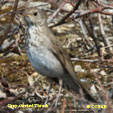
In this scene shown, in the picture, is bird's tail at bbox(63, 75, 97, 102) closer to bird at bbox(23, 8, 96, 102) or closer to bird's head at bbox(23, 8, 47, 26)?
bird at bbox(23, 8, 96, 102)

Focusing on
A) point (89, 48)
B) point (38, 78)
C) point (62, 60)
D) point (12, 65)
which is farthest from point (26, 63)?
point (62, 60)

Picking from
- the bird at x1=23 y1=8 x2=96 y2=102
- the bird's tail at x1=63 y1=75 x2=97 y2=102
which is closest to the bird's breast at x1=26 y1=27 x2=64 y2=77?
the bird at x1=23 y1=8 x2=96 y2=102

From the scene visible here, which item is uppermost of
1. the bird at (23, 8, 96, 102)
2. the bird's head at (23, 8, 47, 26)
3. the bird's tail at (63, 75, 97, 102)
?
the bird's head at (23, 8, 47, 26)

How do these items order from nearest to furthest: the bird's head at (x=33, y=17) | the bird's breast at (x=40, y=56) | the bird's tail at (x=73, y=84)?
the bird's breast at (x=40, y=56), the bird's head at (x=33, y=17), the bird's tail at (x=73, y=84)

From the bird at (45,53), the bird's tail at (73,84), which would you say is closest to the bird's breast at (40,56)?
the bird at (45,53)

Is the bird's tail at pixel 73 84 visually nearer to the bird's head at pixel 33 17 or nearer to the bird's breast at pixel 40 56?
the bird's breast at pixel 40 56

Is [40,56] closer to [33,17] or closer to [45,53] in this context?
[45,53]

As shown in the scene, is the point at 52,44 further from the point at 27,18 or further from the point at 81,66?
the point at 81,66

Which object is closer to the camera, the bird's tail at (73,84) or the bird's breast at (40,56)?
the bird's breast at (40,56)
